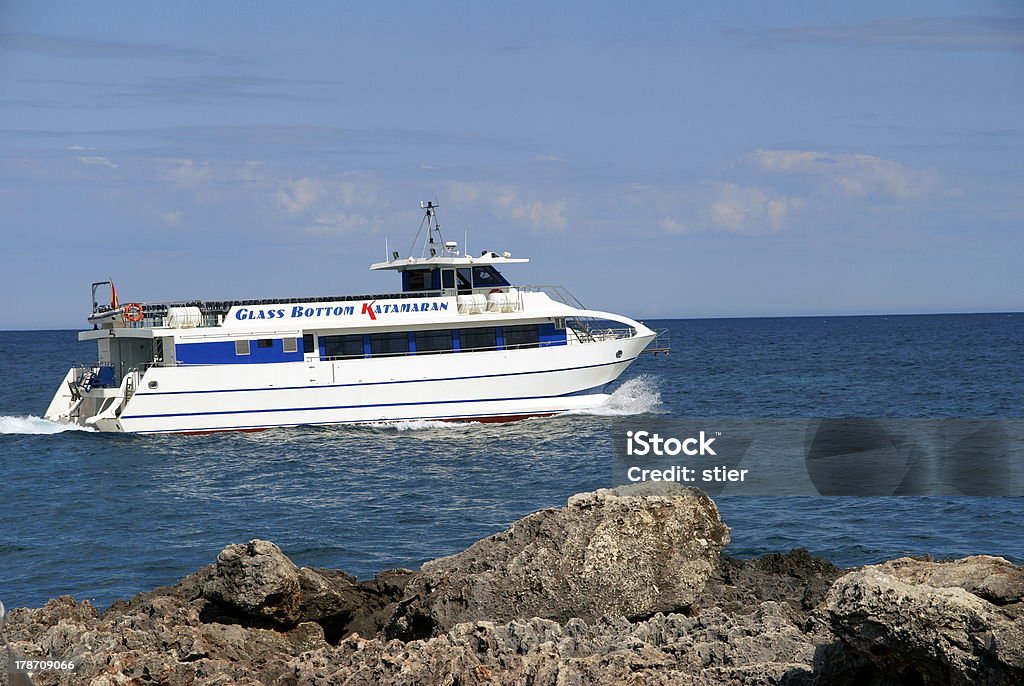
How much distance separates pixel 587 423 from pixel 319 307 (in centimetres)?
715

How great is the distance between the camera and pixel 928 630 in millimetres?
5562

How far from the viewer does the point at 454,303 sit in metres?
28.1

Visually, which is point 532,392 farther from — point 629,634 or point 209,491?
point 629,634

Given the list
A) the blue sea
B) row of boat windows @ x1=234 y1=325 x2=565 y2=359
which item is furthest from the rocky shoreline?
row of boat windows @ x1=234 y1=325 x2=565 y2=359

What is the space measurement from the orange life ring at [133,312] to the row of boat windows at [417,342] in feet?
10.8

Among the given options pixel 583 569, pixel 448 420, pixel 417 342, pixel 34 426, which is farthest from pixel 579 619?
pixel 34 426

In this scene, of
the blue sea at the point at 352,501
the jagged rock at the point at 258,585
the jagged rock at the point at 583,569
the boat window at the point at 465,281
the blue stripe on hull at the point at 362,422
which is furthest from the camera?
the boat window at the point at 465,281

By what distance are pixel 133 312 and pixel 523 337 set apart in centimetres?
972

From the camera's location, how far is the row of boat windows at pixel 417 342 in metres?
27.6

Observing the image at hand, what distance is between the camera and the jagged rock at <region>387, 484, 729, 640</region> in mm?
8125

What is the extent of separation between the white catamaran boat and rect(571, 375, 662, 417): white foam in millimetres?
620

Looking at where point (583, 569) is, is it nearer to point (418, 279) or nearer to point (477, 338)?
point (477, 338)

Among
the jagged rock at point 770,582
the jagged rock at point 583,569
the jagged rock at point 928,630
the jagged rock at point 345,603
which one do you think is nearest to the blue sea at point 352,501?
the jagged rock at point 770,582

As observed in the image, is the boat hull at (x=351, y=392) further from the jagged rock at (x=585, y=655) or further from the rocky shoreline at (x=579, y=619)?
the jagged rock at (x=585, y=655)
